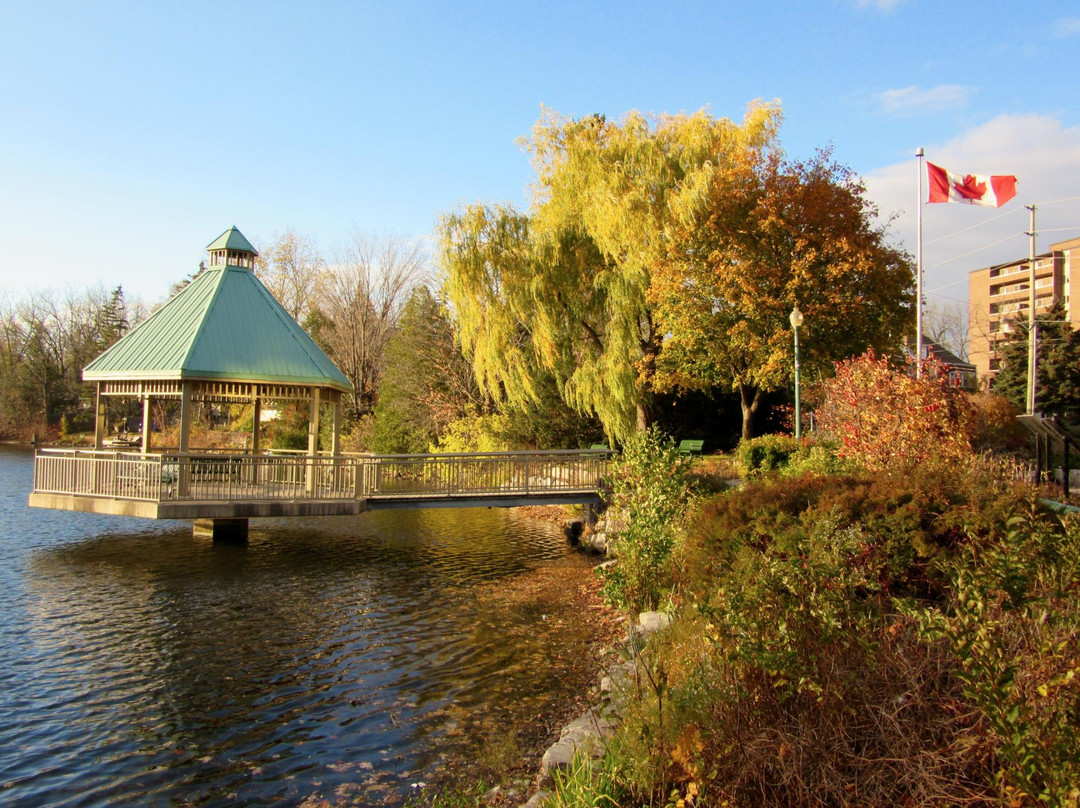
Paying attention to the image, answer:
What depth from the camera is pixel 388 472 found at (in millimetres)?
A: 18203

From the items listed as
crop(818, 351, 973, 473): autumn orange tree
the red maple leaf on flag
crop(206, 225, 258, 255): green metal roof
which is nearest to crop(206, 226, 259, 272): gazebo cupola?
crop(206, 225, 258, 255): green metal roof

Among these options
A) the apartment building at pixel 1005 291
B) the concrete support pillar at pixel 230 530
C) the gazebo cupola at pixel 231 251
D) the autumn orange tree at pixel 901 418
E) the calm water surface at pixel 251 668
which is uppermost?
the apartment building at pixel 1005 291

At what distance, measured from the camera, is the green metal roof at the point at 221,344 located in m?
17.7

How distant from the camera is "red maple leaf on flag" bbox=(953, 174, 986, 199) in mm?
20827

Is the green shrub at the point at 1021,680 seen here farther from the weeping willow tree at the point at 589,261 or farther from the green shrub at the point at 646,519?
the weeping willow tree at the point at 589,261

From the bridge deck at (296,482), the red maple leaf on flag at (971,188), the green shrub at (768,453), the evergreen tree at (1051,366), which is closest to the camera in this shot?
the bridge deck at (296,482)

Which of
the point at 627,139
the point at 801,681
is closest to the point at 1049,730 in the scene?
the point at 801,681

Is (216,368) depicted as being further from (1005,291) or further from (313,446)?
(1005,291)

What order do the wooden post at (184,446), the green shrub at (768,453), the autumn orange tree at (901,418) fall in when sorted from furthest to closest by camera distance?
the green shrub at (768,453), the wooden post at (184,446), the autumn orange tree at (901,418)

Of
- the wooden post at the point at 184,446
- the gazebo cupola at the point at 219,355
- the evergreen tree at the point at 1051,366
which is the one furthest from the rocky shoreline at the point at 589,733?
the evergreen tree at the point at 1051,366

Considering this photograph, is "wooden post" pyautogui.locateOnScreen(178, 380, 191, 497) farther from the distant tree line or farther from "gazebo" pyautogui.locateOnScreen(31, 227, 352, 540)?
the distant tree line

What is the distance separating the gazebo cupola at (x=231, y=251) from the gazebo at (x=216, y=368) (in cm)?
3

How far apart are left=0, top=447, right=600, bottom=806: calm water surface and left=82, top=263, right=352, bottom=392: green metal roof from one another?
4.21 meters

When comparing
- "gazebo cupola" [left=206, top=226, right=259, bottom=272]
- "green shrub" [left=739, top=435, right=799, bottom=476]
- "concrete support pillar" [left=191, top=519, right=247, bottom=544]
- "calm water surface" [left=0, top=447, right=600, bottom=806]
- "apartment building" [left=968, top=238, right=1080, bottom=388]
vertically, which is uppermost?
"apartment building" [left=968, top=238, right=1080, bottom=388]
